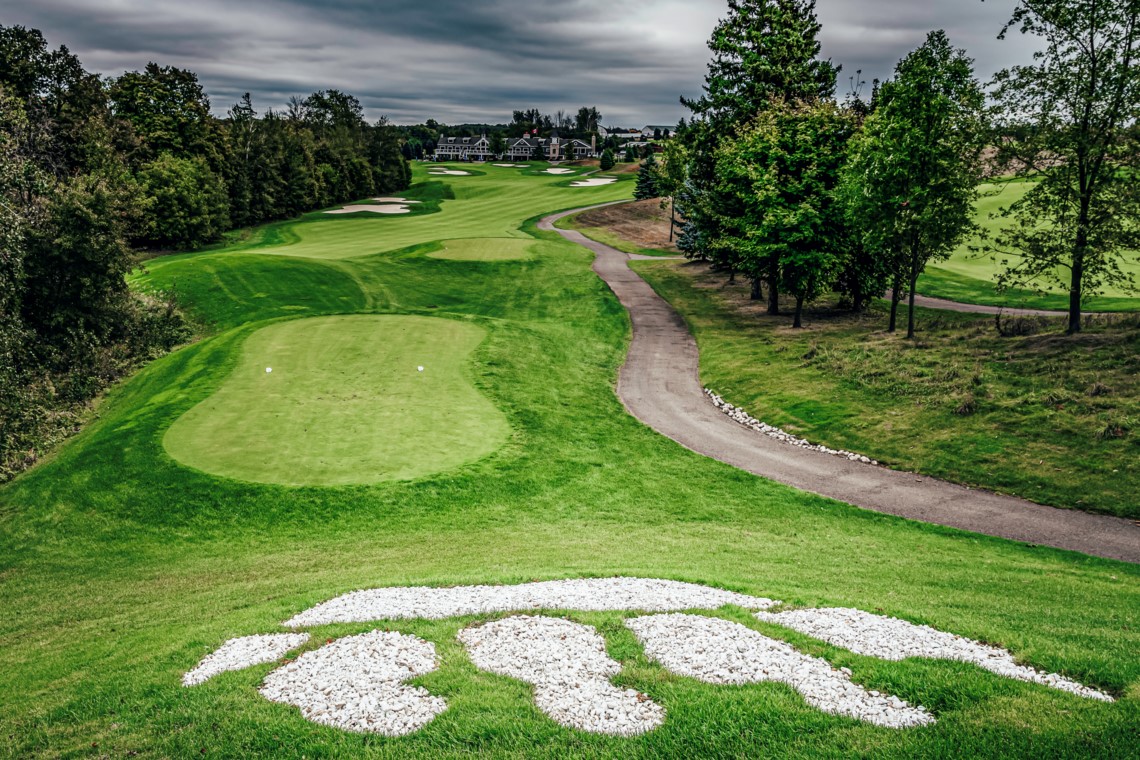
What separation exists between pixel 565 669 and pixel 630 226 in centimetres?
7667

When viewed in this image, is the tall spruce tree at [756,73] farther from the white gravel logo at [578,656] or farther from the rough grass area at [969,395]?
the white gravel logo at [578,656]

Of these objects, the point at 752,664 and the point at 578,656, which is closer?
the point at 752,664

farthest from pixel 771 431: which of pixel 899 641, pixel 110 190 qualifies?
pixel 110 190

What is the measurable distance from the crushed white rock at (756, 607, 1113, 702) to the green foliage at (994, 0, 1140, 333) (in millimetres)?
22497

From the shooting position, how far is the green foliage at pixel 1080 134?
26.2m

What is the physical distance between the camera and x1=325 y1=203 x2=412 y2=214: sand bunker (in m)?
90.4

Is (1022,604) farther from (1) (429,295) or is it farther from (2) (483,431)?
(1) (429,295)

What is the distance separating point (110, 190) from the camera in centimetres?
3628

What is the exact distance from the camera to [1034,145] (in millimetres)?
27859

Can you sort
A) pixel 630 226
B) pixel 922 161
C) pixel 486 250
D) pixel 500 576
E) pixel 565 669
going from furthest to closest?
pixel 630 226
pixel 486 250
pixel 922 161
pixel 500 576
pixel 565 669

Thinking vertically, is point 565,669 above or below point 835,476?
above

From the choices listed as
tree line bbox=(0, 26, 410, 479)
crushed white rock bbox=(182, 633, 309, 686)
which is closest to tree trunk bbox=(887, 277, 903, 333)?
crushed white rock bbox=(182, 633, 309, 686)

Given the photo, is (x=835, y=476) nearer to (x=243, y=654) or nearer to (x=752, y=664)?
(x=752, y=664)

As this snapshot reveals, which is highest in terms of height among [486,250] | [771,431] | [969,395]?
[486,250]
